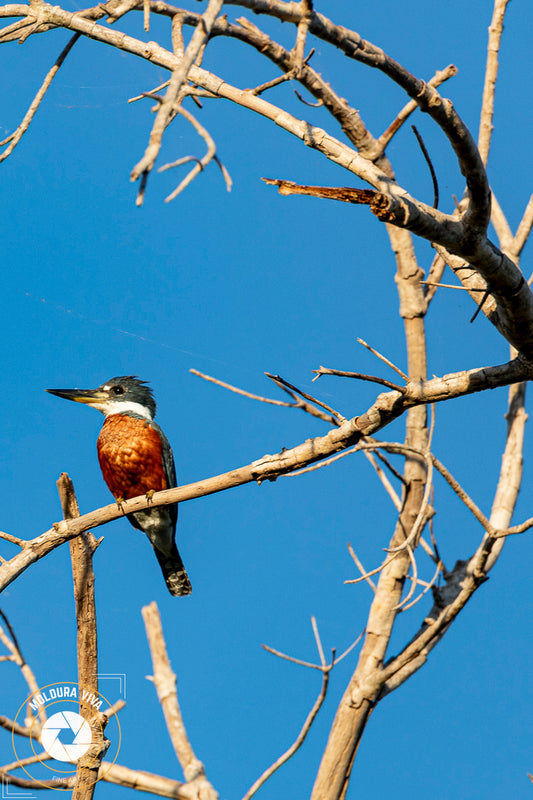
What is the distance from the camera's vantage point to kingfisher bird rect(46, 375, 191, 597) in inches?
233

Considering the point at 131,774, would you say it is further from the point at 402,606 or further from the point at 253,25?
the point at 253,25

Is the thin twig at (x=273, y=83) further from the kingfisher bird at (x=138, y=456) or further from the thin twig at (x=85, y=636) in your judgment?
the kingfisher bird at (x=138, y=456)

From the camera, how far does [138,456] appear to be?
19.3 ft

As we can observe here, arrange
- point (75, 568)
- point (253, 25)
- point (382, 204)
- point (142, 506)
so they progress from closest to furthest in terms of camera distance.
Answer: point (382, 204) < point (253, 25) < point (75, 568) < point (142, 506)

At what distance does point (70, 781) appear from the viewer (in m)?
3.64

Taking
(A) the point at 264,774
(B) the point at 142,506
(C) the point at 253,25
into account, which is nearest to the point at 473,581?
(A) the point at 264,774

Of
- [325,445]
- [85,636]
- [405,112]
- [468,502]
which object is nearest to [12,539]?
[85,636]

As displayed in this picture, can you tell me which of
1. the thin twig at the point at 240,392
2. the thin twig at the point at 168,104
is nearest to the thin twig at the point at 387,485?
the thin twig at the point at 240,392

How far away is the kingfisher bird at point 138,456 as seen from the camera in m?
5.91

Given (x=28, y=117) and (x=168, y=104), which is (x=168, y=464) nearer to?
(x=28, y=117)

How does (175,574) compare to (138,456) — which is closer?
(138,456)

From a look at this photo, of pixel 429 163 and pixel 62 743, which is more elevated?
pixel 429 163

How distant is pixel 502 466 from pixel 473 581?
2.11m

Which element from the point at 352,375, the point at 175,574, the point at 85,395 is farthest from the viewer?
the point at 175,574
